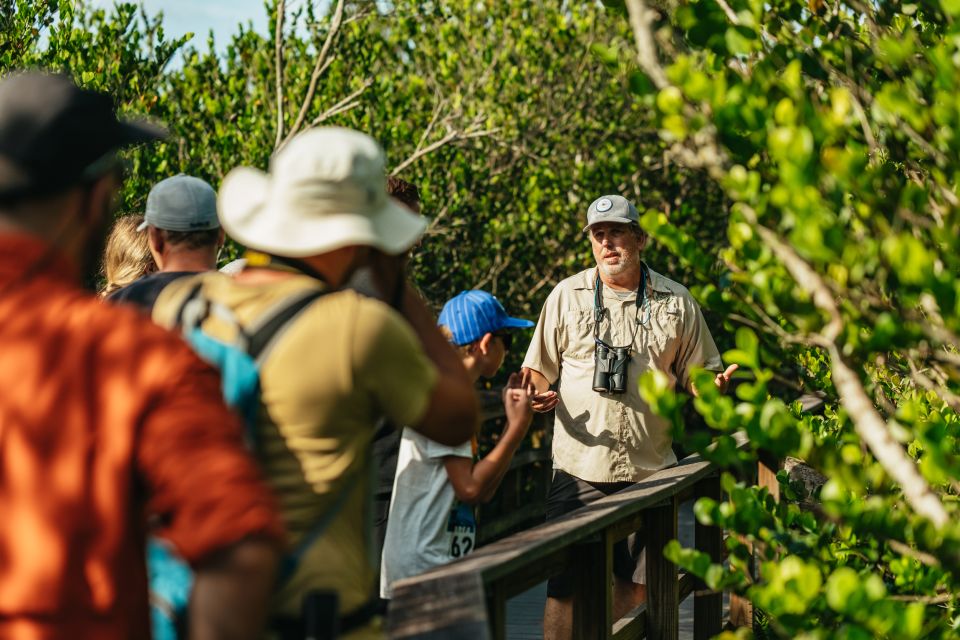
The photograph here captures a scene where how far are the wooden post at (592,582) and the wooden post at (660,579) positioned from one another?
83 cm

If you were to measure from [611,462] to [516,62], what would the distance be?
24.5 ft

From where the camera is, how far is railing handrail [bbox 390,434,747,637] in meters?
2.49

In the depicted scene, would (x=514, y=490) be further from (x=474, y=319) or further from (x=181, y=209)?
(x=181, y=209)

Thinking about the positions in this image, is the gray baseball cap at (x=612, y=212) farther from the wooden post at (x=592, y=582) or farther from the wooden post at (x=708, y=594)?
the wooden post at (x=592, y=582)

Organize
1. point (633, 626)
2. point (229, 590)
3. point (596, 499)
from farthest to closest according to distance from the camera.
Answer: point (596, 499), point (633, 626), point (229, 590)

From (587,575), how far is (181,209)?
1654mm

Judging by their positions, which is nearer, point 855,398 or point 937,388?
point 855,398

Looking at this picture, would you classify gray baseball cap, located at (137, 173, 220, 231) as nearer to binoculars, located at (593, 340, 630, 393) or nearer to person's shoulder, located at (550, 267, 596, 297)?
binoculars, located at (593, 340, 630, 393)

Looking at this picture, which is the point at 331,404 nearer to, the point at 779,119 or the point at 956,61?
the point at 779,119

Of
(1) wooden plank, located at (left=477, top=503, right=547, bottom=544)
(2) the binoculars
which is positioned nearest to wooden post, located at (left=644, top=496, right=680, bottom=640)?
(2) the binoculars

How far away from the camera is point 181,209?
3434mm

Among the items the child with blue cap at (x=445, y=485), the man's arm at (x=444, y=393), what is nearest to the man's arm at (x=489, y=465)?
the child with blue cap at (x=445, y=485)

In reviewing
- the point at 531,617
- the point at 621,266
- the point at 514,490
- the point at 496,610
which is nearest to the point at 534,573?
the point at 496,610

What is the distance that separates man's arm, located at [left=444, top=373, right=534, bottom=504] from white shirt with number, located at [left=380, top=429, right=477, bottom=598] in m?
0.04
